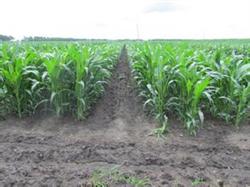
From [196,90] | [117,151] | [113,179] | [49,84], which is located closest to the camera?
[113,179]

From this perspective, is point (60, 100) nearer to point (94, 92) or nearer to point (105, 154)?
point (94, 92)

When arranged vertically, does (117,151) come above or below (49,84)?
below

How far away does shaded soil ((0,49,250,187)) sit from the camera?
2773 mm

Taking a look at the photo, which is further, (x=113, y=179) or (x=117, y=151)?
(x=117, y=151)

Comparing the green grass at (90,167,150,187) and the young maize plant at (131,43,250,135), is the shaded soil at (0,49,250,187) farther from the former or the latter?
the young maize plant at (131,43,250,135)

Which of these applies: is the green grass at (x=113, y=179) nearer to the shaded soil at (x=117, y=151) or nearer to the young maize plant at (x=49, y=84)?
the shaded soil at (x=117, y=151)

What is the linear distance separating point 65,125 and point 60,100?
374 millimetres

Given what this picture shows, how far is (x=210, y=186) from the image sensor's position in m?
2.64

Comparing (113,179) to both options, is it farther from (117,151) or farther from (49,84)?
(49,84)

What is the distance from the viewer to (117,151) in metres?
3.37

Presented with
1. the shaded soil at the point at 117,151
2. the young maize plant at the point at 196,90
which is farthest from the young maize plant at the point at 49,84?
the young maize plant at the point at 196,90

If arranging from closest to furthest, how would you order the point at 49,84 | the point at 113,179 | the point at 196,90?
the point at 113,179
the point at 196,90
the point at 49,84

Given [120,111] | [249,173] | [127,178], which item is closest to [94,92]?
[120,111]

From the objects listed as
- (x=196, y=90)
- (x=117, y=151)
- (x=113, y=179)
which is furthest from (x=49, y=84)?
(x=113, y=179)
